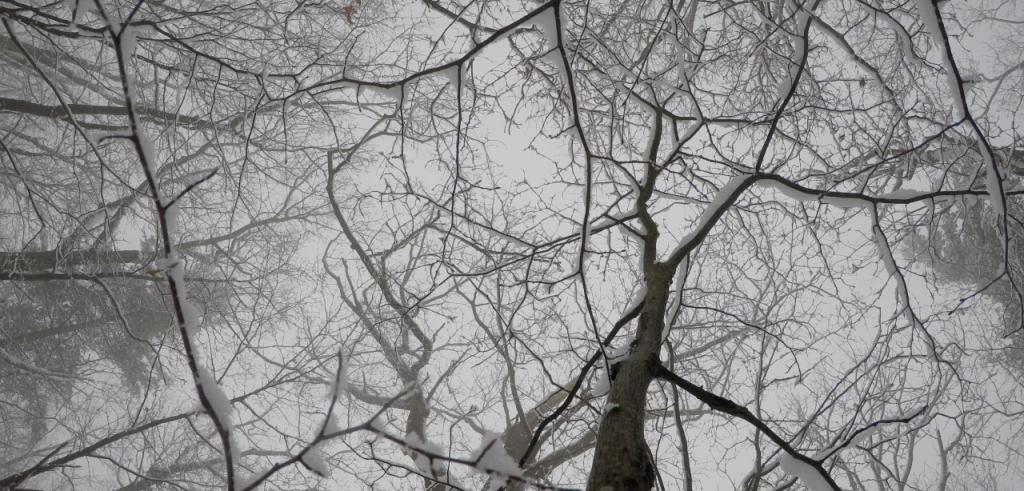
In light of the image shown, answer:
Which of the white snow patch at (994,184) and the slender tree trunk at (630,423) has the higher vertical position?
the white snow patch at (994,184)

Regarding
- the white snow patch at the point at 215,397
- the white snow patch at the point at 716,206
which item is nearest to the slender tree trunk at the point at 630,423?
the white snow patch at the point at 716,206

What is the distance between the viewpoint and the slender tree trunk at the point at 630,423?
125 centimetres

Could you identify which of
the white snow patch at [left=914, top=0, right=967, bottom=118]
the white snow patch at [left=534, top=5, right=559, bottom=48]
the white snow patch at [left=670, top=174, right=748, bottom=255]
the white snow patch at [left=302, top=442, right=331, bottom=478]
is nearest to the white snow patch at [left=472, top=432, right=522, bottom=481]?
the white snow patch at [left=302, top=442, right=331, bottom=478]

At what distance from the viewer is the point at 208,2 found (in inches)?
197


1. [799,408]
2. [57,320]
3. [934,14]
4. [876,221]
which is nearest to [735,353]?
[799,408]

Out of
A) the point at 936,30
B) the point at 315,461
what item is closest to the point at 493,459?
the point at 315,461

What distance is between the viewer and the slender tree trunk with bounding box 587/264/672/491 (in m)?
1.25

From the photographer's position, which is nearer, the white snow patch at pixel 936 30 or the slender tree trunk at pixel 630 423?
the slender tree trunk at pixel 630 423

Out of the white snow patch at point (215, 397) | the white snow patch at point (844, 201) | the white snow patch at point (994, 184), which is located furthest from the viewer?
the white snow patch at point (844, 201)

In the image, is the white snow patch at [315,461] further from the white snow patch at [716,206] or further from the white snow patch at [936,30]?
the white snow patch at [936,30]

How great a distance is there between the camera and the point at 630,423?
4.49 ft

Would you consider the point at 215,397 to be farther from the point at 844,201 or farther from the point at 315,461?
the point at 844,201

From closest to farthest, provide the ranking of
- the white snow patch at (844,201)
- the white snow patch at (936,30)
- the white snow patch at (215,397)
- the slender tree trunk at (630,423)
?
1. the white snow patch at (215,397)
2. the slender tree trunk at (630,423)
3. the white snow patch at (936,30)
4. the white snow patch at (844,201)

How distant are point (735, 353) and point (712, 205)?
389 centimetres
